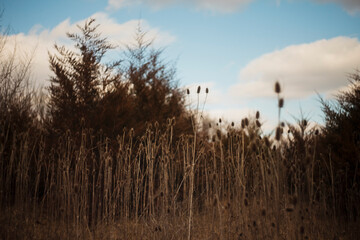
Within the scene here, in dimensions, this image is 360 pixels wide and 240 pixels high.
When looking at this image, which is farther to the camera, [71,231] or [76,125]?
[76,125]

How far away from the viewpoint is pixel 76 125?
5.05m

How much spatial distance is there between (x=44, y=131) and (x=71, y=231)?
2.69 meters

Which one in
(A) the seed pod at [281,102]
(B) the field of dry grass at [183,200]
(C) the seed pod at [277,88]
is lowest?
(B) the field of dry grass at [183,200]

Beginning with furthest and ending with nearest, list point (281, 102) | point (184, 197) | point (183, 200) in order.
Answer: point (183, 200) → point (184, 197) → point (281, 102)

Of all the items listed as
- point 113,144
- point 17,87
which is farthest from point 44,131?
point 17,87

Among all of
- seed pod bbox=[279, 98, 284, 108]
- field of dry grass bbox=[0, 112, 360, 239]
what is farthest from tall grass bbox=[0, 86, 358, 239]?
seed pod bbox=[279, 98, 284, 108]

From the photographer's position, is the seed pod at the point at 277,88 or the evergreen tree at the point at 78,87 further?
the evergreen tree at the point at 78,87

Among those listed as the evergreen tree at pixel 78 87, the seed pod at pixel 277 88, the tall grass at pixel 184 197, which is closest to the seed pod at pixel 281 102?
the seed pod at pixel 277 88

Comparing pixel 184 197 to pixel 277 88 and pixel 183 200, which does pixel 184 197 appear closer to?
pixel 183 200

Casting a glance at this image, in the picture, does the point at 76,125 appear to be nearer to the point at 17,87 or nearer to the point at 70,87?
the point at 70,87

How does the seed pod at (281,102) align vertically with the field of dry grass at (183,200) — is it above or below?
above

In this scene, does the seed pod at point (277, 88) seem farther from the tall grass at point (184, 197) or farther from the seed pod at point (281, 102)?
the tall grass at point (184, 197)

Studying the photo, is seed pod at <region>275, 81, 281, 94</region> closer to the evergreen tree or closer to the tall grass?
the tall grass

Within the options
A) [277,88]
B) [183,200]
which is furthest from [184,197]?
[277,88]
